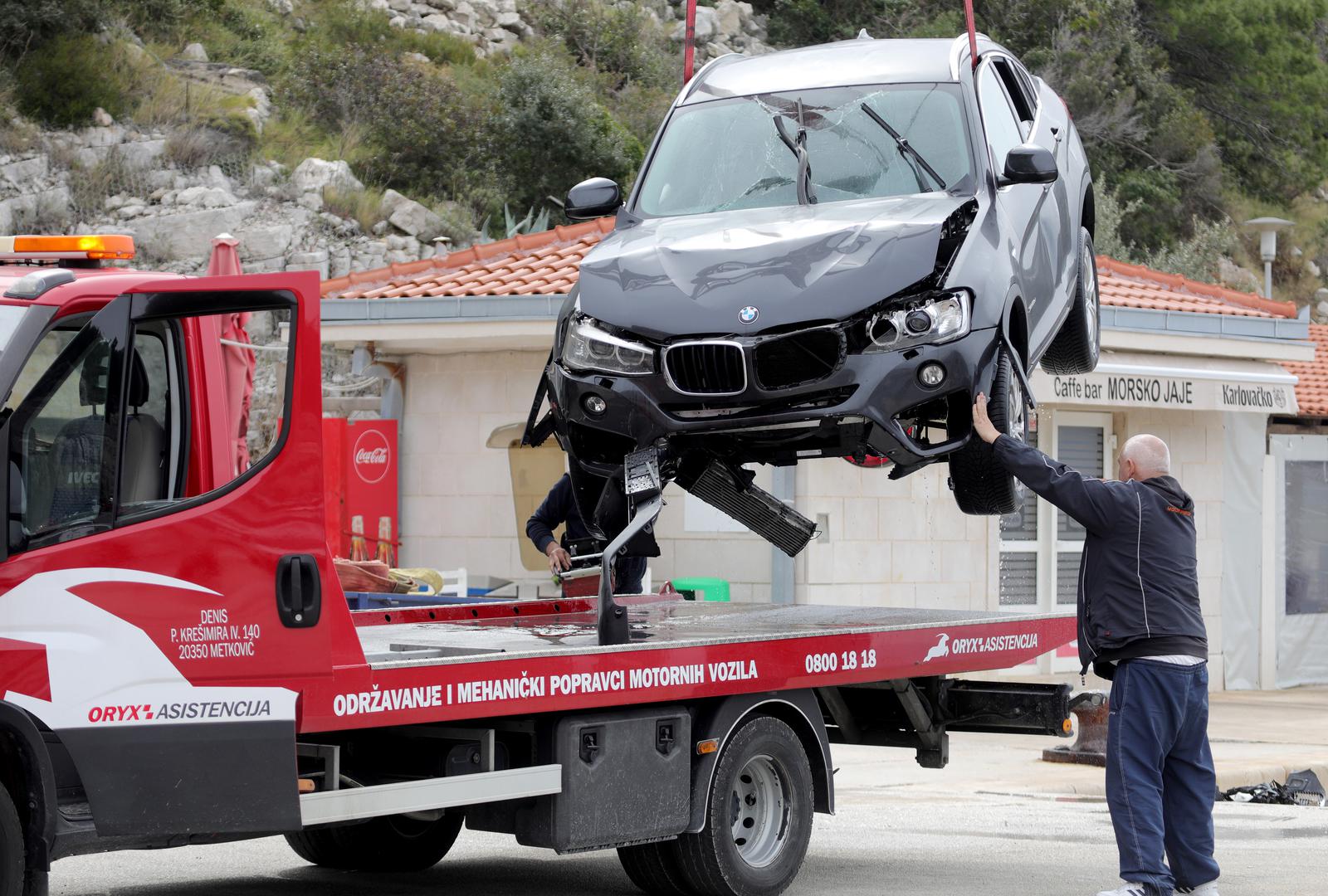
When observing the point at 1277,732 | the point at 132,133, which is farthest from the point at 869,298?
the point at 132,133

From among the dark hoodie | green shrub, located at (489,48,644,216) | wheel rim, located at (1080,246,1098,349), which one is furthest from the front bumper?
green shrub, located at (489,48,644,216)

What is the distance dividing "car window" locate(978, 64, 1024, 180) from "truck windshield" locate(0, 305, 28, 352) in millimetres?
3774

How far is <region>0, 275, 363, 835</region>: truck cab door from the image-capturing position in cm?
500

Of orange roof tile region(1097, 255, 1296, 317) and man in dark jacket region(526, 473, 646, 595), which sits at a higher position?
orange roof tile region(1097, 255, 1296, 317)

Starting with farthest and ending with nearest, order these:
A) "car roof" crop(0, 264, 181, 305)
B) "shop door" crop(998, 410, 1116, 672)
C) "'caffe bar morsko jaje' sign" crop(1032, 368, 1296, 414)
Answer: "shop door" crop(998, 410, 1116, 672) → "'caffe bar morsko jaje' sign" crop(1032, 368, 1296, 414) → "car roof" crop(0, 264, 181, 305)

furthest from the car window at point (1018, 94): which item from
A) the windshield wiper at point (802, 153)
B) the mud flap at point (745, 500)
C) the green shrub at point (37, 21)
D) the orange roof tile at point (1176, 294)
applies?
the green shrub at point (37, 21)

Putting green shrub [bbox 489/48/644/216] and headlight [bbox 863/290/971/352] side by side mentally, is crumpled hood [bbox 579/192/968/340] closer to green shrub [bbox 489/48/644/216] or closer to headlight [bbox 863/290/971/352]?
headlight [bbox 863/290/971/352]

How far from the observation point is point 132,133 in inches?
1163

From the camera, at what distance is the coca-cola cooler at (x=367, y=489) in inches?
547

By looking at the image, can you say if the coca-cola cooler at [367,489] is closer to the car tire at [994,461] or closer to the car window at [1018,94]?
the car window at [1018,94]

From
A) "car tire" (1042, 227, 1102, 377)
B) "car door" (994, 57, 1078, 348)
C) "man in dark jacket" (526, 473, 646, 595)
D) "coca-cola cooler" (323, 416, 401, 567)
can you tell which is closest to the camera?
"car door" (994, 57, 1078, 348)

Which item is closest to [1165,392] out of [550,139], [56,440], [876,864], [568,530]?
[568,530]

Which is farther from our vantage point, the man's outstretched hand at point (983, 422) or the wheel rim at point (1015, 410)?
the wheel rim at point (1015, 410)

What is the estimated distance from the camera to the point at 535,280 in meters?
13.7
